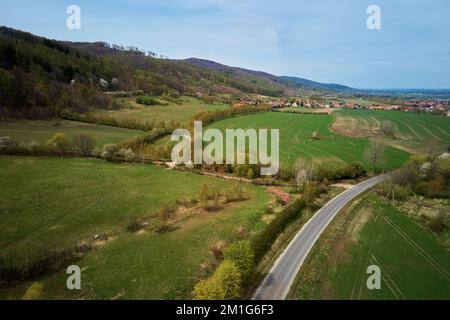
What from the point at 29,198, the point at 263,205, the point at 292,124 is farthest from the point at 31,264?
the point at 292,124

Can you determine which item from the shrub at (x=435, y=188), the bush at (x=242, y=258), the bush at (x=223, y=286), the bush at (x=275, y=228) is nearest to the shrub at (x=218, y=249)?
the bush at (x=275, y=228)

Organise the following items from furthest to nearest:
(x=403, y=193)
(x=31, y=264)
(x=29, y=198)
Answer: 1. (x=403, y=193)
2. (x=29, y=198)
3. (x=31, y=264)

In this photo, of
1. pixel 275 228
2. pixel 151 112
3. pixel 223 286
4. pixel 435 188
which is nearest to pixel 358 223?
pixel 275 228

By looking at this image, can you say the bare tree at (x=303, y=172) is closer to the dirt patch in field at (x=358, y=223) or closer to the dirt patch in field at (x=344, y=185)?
the dirt patch in field at (x=344, y=185)

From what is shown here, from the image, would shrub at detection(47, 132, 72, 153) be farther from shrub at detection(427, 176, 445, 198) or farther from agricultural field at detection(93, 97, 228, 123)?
shrub at detection(427, 176, 445, 198)

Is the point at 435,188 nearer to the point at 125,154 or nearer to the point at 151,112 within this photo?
the point at 125,154

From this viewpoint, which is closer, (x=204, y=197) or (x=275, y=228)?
(x=275, y=228)

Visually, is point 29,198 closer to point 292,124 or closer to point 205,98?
point 292,124
